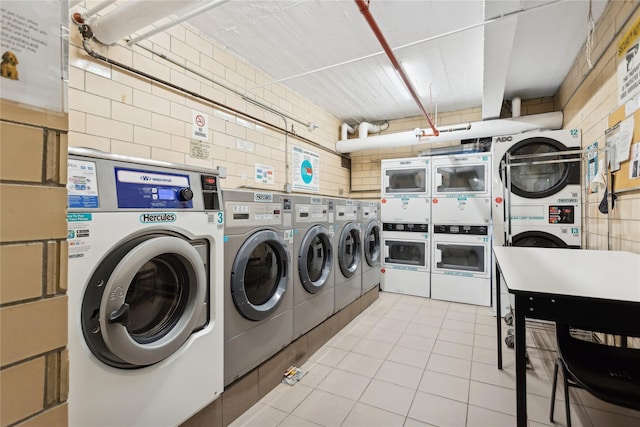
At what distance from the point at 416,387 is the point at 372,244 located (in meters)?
2.10

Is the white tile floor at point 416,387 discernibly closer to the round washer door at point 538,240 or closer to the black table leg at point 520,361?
the black table leg at point 520,361

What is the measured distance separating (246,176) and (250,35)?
1317mm

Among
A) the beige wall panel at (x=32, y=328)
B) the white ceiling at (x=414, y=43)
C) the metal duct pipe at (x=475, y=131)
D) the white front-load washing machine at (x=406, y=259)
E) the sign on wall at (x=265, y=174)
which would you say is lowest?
the white front-load washing machine at (x=406, y=259)

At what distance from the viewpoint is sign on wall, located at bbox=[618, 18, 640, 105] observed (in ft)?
5.54

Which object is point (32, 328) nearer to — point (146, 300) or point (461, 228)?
point (146, 300)

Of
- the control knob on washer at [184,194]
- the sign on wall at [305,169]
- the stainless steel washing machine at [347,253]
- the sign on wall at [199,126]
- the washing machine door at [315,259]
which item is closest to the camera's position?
the control knob on washer at [184,194]

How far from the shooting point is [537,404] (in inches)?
73.2

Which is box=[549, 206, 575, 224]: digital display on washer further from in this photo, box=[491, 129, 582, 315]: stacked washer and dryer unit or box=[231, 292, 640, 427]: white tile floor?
box=[231, 292, 640, 427]: white tile floor

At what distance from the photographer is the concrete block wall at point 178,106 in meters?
1.89

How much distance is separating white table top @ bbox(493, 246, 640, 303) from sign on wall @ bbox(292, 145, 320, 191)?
8.65 ft

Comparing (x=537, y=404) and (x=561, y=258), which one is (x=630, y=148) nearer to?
(x=561, y=258)

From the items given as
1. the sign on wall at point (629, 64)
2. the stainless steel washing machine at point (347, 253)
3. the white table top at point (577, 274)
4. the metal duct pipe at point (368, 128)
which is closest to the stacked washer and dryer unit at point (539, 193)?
the sign on wall at point (629, 64)

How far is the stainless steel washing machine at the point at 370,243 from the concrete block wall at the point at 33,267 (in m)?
3.17

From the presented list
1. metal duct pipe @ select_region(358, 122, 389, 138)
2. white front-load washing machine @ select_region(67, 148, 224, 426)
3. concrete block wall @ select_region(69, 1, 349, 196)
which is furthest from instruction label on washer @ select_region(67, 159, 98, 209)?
metal duct pipe @ select_region(358, 122, 389, 138)
